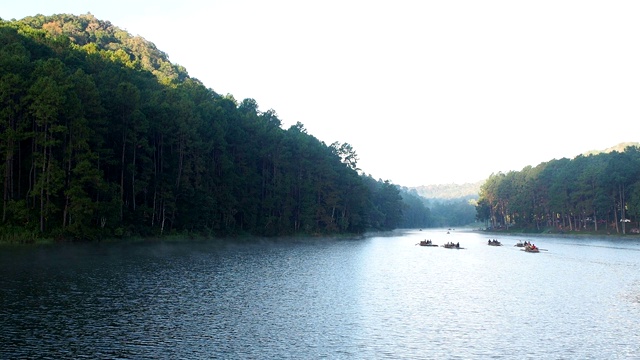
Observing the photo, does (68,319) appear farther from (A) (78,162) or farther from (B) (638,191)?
(B) (638,191)

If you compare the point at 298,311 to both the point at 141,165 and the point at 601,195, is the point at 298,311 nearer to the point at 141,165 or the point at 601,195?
the point at 141,165

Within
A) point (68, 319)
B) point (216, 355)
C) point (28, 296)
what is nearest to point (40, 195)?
point (28, 296)

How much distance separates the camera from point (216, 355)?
22359mm

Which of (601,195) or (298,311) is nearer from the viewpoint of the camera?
(298,311)

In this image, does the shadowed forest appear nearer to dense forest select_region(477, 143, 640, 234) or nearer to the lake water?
dense forest select_region(477, 143, 640, 234)

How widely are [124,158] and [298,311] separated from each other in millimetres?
68972

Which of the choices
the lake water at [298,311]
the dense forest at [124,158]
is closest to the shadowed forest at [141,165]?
the dense forest at [124,158]

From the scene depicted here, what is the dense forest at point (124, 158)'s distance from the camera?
73.4 m

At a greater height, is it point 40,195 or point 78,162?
point 78,162

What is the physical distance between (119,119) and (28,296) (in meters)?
62.5

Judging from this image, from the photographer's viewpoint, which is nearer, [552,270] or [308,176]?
[552,270]

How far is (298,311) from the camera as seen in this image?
32.8m

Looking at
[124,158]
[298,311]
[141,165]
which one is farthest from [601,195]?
[298,311]

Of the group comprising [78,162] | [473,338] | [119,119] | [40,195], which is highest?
[119,119]
